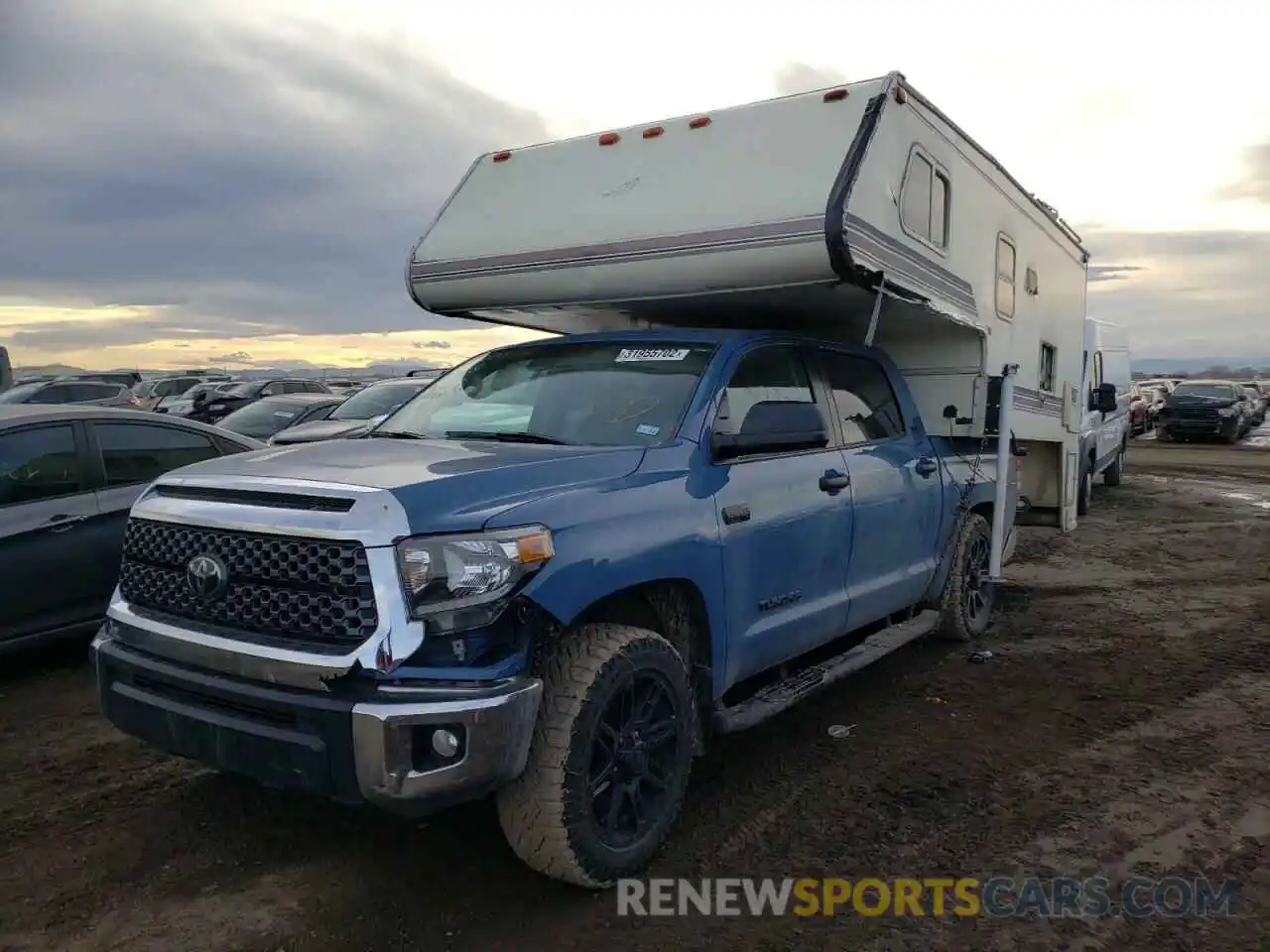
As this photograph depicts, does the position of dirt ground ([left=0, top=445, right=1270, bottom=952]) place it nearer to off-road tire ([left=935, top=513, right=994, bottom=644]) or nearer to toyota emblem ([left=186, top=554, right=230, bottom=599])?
off-road tire ([left=935, top=513, right=994, bottom=644])

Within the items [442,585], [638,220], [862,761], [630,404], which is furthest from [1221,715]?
[442,585]

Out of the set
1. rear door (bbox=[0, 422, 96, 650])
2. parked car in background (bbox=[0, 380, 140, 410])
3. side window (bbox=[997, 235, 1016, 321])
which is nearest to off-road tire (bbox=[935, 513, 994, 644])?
side window (bbox=[997, 235, 1016, 321])

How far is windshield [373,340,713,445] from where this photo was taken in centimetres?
401

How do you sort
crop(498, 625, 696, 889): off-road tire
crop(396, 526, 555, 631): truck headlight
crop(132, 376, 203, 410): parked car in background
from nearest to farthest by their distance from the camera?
crop(396, 526, 555, 631): truck headlight → crop(498, 625, 696, 889): off-road tire → crop(132, 376, 203, 410): parked car in background

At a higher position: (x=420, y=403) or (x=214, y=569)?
(x=420, y=403)

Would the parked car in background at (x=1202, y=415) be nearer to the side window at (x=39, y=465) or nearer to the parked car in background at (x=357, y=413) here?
the parked car in background at (x=357, y=413)

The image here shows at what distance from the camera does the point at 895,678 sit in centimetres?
585

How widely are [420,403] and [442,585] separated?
1936 mm

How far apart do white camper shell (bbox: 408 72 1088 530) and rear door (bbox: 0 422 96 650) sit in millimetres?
2227

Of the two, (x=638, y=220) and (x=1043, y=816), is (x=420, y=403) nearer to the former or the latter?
(x=638, y=220)

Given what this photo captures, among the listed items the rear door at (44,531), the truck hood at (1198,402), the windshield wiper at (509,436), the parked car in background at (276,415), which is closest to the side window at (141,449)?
the rear door at (44,531)

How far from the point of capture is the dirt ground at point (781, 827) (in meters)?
3.13

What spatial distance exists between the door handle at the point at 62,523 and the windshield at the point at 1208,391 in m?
28.4

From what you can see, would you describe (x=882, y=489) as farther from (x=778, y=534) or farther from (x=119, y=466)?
(x=119, y=466)
